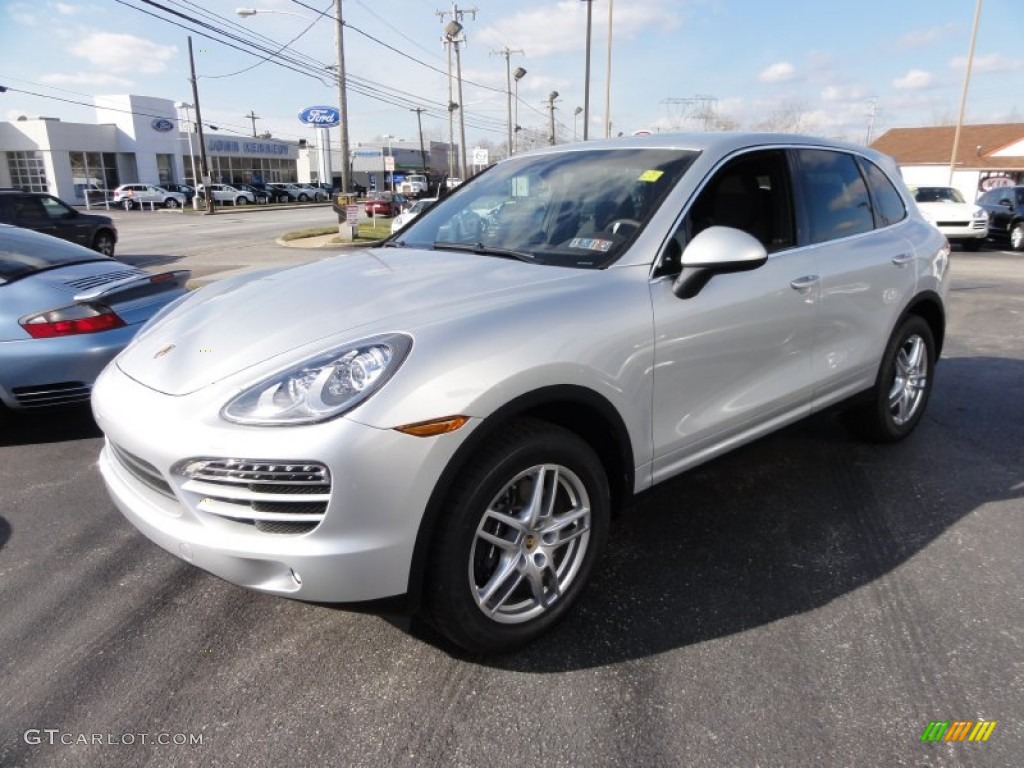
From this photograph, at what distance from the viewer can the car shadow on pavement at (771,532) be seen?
262 centimetres

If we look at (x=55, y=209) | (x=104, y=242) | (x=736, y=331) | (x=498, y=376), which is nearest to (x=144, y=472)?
(x=498, y=376)

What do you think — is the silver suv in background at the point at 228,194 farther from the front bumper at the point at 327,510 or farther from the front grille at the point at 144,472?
the front bumper at the point at 327,510

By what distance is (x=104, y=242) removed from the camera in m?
16.3

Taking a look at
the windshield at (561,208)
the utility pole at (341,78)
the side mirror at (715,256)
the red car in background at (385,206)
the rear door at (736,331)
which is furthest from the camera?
the red car in background at (385,206)

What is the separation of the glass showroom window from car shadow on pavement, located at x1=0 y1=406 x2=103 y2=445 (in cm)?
5839

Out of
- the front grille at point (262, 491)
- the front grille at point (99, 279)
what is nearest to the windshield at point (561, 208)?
the front grille at point (262, 491)

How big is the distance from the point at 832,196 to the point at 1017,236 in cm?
1832

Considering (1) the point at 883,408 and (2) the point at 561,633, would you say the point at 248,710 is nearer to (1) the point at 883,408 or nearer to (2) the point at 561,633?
(2) the point at 561,633

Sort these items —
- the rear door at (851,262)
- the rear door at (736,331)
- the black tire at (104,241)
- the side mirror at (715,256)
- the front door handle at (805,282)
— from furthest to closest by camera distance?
1. the black tire at (104,241)
2. the rear door at (851,262)
3. the front door handle at (805,282)
4. the rear door at (736,331)
5. the side mirror at (715,256)

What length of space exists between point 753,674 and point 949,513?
181 cm

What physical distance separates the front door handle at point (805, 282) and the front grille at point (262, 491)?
2.29 meters

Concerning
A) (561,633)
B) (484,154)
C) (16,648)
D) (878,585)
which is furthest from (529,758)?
(484,154)

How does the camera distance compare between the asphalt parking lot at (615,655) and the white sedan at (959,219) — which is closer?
the asphalt parking lot at (615,655)
